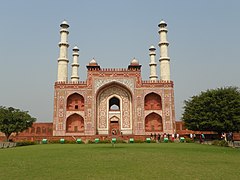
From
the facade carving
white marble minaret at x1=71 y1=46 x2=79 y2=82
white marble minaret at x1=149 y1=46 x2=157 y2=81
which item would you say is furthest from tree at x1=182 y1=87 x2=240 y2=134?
white marble minaret at x1=71 y1=46 x2=79 y2=82

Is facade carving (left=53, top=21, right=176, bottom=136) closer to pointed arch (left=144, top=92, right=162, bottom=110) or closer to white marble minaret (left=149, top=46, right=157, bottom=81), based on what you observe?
pointed arch (left=144, top=92, right=162, bottom=110)

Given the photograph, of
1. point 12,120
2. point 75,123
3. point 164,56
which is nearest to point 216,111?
point 164,56

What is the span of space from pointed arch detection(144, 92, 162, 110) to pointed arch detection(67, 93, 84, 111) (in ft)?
20.6

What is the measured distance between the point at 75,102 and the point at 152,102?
7.54 m

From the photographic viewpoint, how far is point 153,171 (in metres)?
5.04

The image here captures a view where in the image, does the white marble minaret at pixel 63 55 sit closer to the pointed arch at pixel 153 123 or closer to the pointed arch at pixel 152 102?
the pointed arch at pixel 152 102

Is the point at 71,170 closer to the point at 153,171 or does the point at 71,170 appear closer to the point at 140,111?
the point at 153,171

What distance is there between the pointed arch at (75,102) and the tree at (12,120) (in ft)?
16.8

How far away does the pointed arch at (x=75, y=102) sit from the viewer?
2446 cm

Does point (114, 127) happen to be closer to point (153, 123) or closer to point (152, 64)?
point (153, 123)

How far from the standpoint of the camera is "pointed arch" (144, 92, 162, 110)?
24469mm

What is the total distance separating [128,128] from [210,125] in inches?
353

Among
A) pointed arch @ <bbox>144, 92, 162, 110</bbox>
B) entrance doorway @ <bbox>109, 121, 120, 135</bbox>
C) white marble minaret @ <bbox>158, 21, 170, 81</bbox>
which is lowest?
entrance doorway @ <bbox>109, 121, 120, 135</bbox>

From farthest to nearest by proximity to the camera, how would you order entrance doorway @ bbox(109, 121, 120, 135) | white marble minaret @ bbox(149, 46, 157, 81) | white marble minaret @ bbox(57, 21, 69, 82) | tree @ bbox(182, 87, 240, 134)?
white marble minaret @ bbox(149, 46, 157, 81) < white marble minaret @ bbox(57, 21, 69, 82) < entrance doorway @ bbox(109, 121, 120, 135) < tree @ bbox(182, 87, 240, 134)
